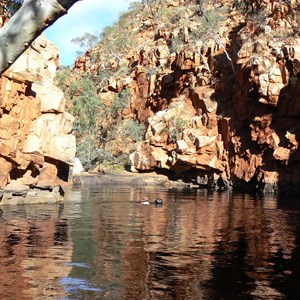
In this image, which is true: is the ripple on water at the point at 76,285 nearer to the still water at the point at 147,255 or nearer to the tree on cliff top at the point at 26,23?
the still water at the point at 147,255

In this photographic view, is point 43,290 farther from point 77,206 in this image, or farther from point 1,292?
point 77,206

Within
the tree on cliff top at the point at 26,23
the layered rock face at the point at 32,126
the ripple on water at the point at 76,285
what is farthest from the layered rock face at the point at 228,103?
the tree on cliff top at the point at 26,23

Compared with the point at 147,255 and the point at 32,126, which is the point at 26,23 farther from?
the point at 32,126

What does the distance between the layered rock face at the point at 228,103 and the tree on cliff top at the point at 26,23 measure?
50.7 metres

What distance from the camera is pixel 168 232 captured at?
23.0 m

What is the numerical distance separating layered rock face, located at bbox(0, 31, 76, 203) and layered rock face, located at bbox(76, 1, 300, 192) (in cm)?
2115

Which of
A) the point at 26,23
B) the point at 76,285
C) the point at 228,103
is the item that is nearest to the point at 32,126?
the point at 76,285

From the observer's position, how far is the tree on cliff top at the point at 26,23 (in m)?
3.28

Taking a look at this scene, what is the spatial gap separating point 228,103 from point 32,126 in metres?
31.4

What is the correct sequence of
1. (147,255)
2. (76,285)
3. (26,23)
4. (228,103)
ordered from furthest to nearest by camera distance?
(228,103) < (147,255) < (76,285) < (26,23)

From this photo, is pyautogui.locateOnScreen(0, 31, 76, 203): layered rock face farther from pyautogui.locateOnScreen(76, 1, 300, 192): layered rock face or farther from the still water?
pyautogui.locateOnScreen(76, 1, 300, 192): layered rock face

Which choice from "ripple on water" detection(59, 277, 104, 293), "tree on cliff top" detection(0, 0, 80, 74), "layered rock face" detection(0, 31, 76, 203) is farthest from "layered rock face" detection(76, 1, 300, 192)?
"tree on cliff top" detection(0, 0, 80, 74)

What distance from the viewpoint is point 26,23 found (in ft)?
10.8

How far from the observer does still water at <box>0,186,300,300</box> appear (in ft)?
40.6
